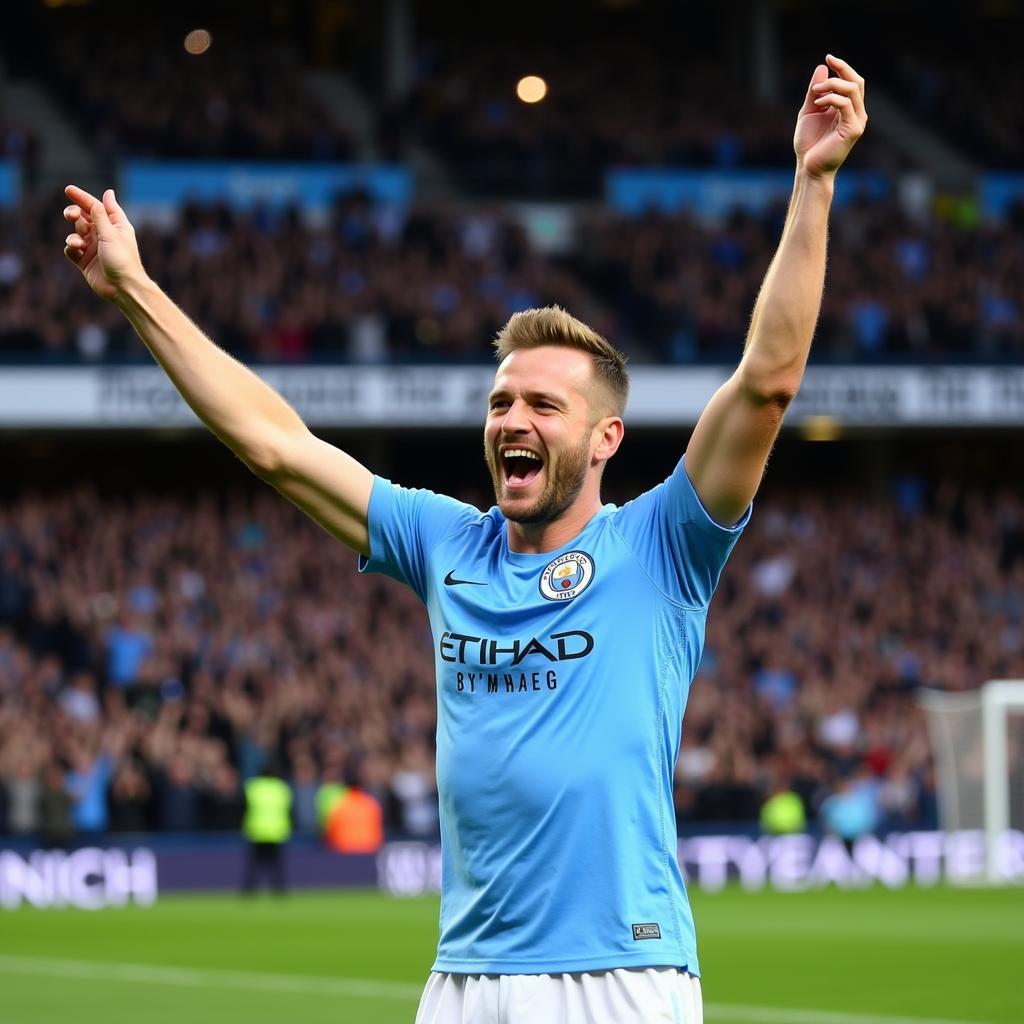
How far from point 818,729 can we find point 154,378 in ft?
34.0

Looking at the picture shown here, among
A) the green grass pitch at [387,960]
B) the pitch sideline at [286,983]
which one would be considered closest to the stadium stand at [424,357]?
the green grass pitch at [387,960]

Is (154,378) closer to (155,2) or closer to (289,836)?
(289,836)

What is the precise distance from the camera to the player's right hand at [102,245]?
14.6 ft

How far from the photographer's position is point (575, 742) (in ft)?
13.2

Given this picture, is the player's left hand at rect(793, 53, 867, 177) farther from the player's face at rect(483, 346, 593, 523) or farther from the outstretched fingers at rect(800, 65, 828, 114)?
the player's face at rect(483, 346, 593, 523)

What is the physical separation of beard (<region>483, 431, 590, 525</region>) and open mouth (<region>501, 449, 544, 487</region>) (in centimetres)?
1

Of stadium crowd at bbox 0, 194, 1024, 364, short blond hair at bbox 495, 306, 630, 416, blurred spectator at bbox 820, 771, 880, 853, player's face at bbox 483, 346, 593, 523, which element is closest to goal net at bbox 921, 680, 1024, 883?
blurred spectator at bbox 820, 771, 880, 853

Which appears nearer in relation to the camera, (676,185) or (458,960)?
(458,960)

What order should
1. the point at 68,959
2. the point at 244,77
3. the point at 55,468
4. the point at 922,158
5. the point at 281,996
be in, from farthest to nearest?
1. the point at 922,158
2. the point at 244,77
3. the point at 55,468
4. the point at 68,959
5. the point at 281,996

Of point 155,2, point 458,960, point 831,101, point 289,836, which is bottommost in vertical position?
point 289,836

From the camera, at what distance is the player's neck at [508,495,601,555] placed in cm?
425

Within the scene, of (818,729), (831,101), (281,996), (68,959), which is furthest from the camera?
(818,729)

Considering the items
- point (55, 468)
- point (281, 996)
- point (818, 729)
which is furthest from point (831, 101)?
point (55, 468)

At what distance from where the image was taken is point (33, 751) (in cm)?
2448
